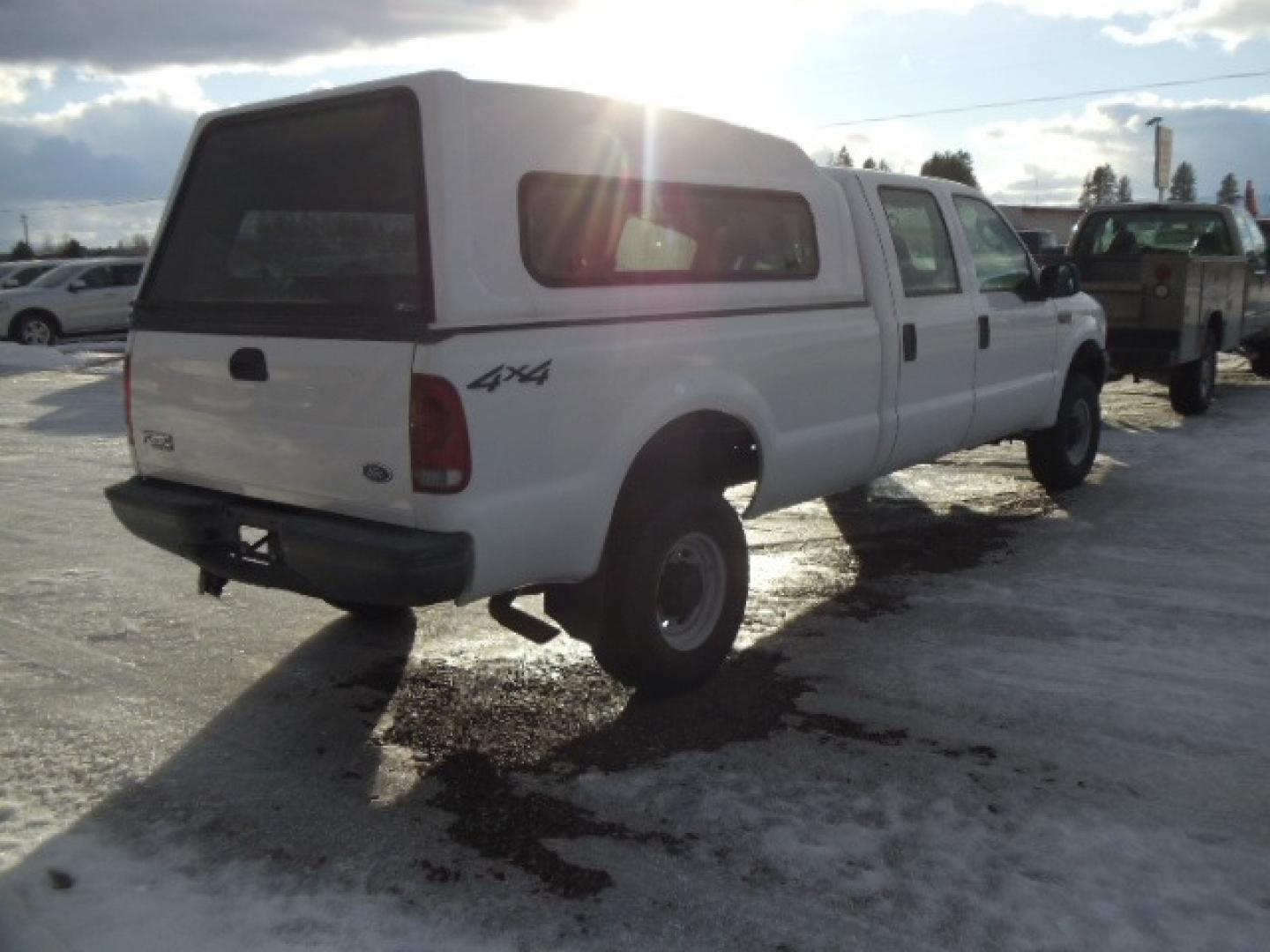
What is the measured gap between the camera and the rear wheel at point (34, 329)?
75.3 ft

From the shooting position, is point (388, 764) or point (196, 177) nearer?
point (388, 764)

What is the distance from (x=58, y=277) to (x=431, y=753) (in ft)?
73.6

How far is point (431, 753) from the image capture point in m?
4.25

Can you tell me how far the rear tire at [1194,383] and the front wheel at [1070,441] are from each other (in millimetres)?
3651

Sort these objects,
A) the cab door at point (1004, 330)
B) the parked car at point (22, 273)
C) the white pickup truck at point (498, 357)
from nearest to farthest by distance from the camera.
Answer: the white pickup truck at point (498, 357) → the cab door at point (1004, 330) → the parked car at point (22, 273)

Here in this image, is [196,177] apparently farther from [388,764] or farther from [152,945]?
[152,945]

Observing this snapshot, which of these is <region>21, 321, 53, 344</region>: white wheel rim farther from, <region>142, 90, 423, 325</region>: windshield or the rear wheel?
<region>142, 90, 423, 325</region>: windshield

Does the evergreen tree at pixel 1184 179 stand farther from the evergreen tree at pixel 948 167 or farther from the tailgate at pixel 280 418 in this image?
the tailgate at pixel 280 418

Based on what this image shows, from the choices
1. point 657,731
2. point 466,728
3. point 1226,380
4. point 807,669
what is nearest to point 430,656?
point 466,728

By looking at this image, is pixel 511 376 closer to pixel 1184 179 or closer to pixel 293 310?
pixel 293 310

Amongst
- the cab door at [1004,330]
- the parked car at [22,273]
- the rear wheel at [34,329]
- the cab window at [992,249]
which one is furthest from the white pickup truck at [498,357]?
the parked car at [22,273]

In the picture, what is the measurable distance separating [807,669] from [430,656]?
159 cm

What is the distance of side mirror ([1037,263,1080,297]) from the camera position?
23.6ft

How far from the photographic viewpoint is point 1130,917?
312 cm
